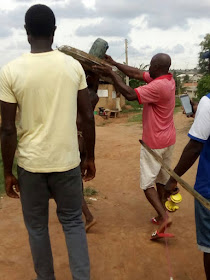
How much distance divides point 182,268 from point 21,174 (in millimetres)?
1707

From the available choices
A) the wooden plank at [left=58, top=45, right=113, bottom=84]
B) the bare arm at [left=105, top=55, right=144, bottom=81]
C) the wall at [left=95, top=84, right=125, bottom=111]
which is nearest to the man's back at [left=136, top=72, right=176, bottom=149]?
the bare arm at [left=105, top=55, right=144, bottom=81]

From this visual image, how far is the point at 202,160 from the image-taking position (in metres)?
2.25

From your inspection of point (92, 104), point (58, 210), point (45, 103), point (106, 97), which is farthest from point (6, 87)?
point (106, 97)

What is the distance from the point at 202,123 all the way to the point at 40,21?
3.81 feet

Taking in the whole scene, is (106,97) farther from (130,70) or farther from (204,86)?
(130,70)

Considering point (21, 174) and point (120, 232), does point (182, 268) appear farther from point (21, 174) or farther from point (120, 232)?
point (21, 174)

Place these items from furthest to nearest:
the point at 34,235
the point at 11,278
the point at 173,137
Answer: the point at 173,137
the point at 11,278
the point at 34,235

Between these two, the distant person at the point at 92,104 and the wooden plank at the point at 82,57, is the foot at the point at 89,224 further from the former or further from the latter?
Result: the wooden plank at the point at 82,57

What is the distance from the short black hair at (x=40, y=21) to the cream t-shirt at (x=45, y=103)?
0.14 meters

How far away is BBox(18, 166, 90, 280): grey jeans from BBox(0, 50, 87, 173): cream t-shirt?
8 cm

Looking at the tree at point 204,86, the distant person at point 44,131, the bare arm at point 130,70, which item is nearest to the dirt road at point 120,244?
the distant person at point 44,131

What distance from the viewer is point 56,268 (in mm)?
2998

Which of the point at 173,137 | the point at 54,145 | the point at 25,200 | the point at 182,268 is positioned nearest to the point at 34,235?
the point at 25,200

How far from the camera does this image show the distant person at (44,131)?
2.09m
